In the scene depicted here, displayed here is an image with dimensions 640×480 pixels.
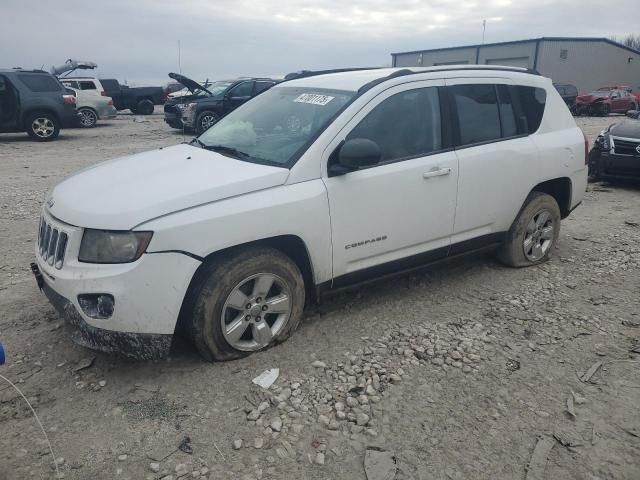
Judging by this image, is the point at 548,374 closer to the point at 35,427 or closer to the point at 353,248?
the point at 353,248

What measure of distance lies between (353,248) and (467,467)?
1.56 m

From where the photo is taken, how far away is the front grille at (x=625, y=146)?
26.9 feet

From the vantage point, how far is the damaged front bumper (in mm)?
2849

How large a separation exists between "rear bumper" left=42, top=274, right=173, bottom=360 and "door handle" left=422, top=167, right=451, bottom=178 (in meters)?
2.12

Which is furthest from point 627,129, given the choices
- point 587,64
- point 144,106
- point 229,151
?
point 587,64

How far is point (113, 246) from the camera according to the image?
2.80 metres

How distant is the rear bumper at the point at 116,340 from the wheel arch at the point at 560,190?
3622 millimetres

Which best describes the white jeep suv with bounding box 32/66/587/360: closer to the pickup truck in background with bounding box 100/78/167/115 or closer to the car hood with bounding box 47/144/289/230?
the car hood with bounding box 47/144/289/230

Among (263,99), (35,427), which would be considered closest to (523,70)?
(263,99)

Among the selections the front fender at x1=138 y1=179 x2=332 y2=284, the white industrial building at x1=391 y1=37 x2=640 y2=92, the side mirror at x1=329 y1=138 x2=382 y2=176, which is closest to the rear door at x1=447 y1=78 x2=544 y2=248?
the side mirror at x1=329 y1=138 x2=382 y2=176

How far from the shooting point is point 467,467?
2.46 metres

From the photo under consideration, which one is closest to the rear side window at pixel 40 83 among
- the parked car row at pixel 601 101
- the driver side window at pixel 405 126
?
the driver side window at pixel 405 126

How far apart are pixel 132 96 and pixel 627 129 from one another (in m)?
20.8

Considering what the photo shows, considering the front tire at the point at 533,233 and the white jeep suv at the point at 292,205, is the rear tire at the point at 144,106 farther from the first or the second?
the front tire at the point at 533,233
